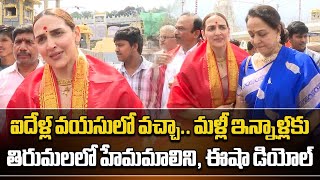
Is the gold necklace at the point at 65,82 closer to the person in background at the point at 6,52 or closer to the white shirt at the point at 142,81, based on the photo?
the white shirt at the point at 142,81

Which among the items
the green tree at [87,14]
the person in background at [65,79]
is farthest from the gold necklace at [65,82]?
the green tree at [87,14]

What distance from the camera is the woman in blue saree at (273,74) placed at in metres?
1.88

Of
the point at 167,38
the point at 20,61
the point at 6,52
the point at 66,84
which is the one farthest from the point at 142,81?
the point at 6,52

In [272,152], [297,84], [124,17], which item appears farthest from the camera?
[124,17]

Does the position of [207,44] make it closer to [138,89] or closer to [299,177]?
[138,89]

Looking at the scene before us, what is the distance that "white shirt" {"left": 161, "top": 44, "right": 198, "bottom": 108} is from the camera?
2.17 metres

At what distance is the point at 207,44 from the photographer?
2076 mm

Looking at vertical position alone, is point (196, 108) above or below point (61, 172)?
above

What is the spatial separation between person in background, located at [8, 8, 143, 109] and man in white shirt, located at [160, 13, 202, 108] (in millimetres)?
262

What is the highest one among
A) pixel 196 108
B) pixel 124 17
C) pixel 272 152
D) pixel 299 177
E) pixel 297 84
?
pixel 124 17

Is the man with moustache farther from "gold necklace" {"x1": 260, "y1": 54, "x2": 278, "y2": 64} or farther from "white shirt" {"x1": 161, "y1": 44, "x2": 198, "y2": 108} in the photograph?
"gold necklace" {"x1": 260, "y1": 54, "x2": 278, "y2": 64}

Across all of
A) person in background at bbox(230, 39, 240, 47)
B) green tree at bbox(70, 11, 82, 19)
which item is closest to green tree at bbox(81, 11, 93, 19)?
green tree at bbox(70, 11, 82, 19)

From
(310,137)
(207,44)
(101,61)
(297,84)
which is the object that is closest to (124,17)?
(101,61)

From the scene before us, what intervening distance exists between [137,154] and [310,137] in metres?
0.84
